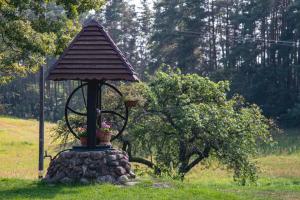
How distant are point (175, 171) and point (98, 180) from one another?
4481 millimetres

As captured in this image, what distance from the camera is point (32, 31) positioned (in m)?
14.8

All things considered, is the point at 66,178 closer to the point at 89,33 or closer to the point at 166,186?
the point at 166,186

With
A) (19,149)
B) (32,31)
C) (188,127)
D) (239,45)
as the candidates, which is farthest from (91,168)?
(239,45)

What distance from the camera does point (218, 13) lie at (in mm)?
62281

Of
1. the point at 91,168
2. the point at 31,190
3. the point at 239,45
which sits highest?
the point at 239,45

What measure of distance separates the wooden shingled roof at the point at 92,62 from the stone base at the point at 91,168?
1794 mm

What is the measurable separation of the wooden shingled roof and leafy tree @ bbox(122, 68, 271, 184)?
4.37m

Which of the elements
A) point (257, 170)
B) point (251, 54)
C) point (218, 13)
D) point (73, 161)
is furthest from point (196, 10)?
point (73, 161)

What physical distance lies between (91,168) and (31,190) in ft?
4.76

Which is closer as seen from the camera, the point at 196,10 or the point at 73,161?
the point at 73,161

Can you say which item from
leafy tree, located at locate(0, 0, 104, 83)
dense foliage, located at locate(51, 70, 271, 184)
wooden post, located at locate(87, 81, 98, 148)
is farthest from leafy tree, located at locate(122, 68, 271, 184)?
wooden post, located at locate(87, 81, 98, 148)

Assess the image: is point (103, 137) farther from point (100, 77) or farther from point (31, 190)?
point (31, 190)

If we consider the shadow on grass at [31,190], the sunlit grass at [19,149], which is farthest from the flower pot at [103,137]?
the sunlit grass at [19,149]

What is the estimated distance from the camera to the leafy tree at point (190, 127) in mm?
17156
